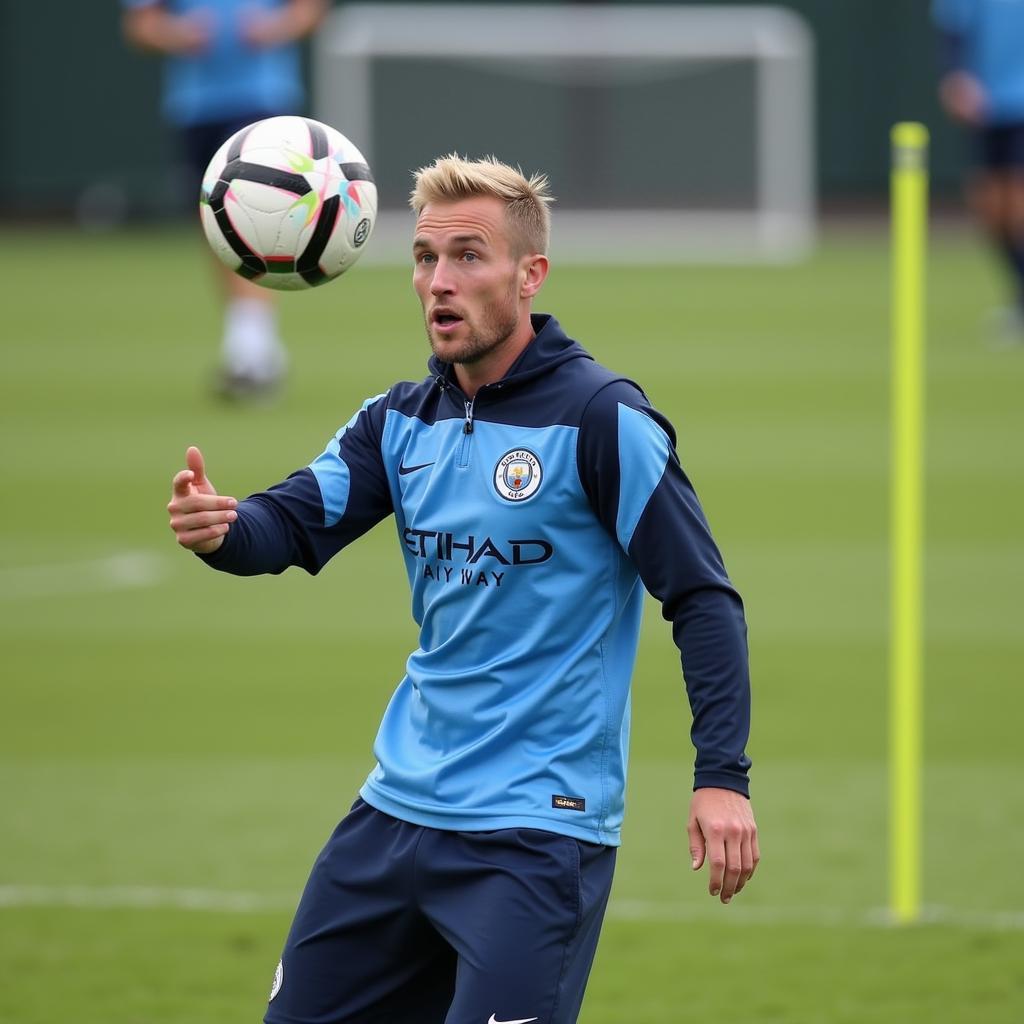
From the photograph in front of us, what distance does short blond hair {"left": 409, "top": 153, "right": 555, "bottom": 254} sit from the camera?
3.79 metres

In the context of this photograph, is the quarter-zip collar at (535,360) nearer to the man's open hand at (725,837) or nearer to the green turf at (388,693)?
the man's open hand at (725,837)

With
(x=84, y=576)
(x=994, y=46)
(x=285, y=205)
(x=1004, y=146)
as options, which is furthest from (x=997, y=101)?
(x=285, y=205)

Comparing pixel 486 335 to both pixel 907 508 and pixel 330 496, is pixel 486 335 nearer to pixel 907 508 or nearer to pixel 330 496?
pixel 330 496

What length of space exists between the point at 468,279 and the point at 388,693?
15.2 ft

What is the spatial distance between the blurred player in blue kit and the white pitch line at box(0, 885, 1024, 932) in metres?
2.15

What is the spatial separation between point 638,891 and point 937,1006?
47.5 inches

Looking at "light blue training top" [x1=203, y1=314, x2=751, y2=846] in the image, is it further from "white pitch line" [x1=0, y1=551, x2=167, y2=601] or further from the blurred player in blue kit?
"white pitch line" [x1=0, y1=551, x2=167, y2=601]

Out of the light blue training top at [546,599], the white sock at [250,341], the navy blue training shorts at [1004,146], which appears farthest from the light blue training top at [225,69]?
the light blue training top at [546,599]

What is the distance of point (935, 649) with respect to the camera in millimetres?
8758

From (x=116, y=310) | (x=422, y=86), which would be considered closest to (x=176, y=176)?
(x=422, y=86)

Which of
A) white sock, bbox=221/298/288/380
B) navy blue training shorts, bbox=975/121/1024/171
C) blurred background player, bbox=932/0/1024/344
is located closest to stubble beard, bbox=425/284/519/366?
white sock, bbox=221/298/288/380

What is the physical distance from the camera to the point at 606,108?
27391 millimetres

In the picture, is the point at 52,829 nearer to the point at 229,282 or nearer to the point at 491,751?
the point at 491,751

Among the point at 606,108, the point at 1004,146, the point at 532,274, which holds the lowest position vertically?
the point at 606,108
